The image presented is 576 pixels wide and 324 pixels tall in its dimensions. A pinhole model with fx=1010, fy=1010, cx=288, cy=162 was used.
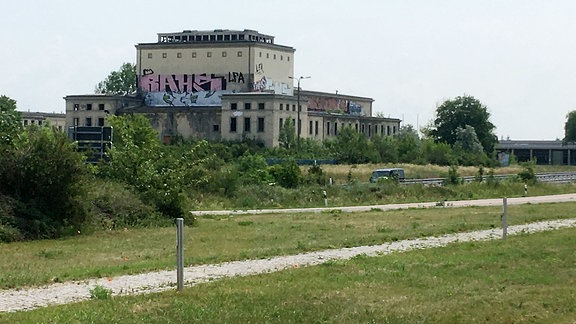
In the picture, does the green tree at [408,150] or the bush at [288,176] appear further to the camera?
the green tree at [408,150]

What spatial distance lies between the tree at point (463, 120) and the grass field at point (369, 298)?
12993 centimetres

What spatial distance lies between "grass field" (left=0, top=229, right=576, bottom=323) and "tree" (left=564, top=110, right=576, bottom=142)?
152646mm

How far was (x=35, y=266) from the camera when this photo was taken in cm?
2073

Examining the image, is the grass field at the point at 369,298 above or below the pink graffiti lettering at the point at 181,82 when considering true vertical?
below

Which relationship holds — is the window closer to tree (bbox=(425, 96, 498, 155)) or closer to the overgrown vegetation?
tree (bbox=(425, 96, 498, 155))

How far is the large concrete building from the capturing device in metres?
128

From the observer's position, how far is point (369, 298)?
51.1 ft

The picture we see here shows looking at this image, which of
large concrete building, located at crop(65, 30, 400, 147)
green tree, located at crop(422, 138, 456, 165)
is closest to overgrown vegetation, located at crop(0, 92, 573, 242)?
green tree, located at crop(422, 138, 456, 165)

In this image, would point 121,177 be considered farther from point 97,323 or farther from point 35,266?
point 97,323

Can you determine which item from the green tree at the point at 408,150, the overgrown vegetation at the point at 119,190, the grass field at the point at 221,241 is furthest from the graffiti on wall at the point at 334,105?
the grass field at the point at 221,241

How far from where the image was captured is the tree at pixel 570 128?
167625mm

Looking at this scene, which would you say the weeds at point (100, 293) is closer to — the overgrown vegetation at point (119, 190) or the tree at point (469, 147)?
the overgrown vegetation at point (119, 190)

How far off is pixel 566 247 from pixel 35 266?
1204cm

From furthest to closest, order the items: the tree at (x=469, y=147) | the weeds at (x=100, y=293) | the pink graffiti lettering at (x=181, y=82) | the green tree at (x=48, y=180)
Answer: the pink graffiti lettering at (x=181, y=82) → the tree at (x=469, y=147) → the green tree at (x=48, y=180) → the weeds at (x=100, y=293)
